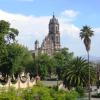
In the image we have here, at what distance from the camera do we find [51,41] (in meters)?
173

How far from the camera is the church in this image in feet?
558

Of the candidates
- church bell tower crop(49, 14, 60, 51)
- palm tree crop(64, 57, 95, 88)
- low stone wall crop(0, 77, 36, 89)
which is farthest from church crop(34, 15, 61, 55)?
palm tree crop(64, 57, 95, 88)

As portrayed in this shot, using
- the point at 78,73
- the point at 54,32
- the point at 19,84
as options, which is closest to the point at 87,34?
the point at 78,73

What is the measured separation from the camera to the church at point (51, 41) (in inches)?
6697

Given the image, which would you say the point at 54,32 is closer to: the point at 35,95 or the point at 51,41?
the point at 51,41

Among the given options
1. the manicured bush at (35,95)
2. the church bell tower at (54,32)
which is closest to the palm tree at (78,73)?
the manicured bush at (35,95)

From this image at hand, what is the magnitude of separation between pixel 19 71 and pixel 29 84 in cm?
1883

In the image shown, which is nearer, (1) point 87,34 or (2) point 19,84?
(1) point 87,34

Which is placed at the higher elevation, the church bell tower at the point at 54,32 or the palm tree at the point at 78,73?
the church bell tower at the point at 54,32

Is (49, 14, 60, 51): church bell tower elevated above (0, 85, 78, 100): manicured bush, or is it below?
above

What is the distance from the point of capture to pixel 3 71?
309 ft

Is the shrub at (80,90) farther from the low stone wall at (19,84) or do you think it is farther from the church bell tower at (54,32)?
the church bell tower at (54,32)

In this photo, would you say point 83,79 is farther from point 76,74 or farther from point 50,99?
point 50,99

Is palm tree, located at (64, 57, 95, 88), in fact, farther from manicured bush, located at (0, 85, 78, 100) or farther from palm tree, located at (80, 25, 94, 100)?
manicured bush, located at (0, 85, 78, 100)
